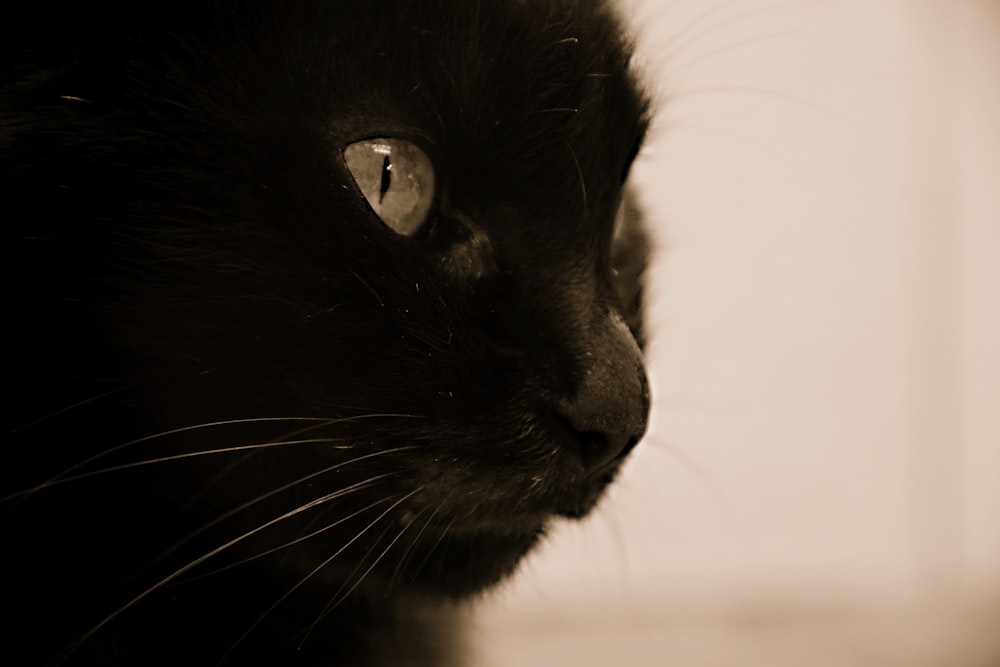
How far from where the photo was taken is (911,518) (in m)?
1.14

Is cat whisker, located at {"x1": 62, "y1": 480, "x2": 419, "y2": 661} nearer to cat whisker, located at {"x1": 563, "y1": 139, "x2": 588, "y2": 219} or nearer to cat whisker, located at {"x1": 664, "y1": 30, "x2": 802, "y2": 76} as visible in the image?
cat whisker, located at {"x1": 563, "y1": 139, "x2": 588, "y2": 219}

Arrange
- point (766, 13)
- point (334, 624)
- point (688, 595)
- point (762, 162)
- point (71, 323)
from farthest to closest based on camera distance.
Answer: point (688, 595), point (762, 162), point (766, 13), point (334, 624), point (71, 323)

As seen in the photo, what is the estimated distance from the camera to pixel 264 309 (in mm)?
420

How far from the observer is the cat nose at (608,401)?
0.50m

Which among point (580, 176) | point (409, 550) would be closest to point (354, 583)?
point (409, 550)

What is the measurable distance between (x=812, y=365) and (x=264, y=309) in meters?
0.76

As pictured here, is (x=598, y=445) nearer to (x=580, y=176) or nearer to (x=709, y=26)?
(x=580, y=176)

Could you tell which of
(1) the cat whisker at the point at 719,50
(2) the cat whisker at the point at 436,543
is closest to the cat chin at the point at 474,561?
(2) the cat whisker at the point at 436,543

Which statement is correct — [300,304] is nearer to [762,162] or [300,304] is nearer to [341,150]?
[341,150]

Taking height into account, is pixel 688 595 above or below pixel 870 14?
below

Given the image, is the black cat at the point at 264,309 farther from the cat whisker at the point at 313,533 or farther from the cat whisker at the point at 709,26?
the cat whisker at the point at 709,26

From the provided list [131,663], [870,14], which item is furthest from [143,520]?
[870,14]

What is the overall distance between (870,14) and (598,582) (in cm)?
63

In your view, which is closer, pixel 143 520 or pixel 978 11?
pixel 143 520
